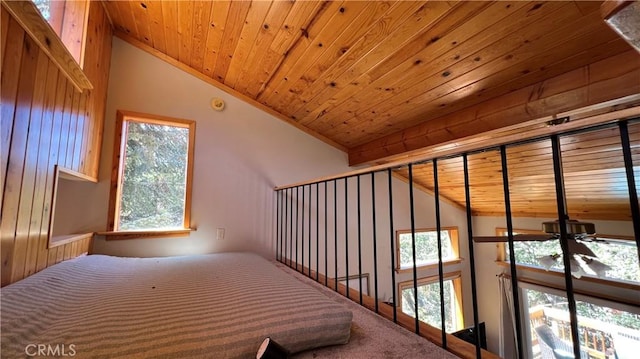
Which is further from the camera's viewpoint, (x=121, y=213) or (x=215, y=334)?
(x=121, y=213)

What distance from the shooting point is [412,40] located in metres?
1.59

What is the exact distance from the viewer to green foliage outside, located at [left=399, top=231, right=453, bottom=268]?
3901 millimetres

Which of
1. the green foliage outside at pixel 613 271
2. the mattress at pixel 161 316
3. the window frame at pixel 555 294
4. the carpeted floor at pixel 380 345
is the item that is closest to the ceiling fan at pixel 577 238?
the carpeted floor at pixel 380 345

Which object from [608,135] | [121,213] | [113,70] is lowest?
[121,213]

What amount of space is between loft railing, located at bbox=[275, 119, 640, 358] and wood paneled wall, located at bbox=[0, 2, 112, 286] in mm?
1423

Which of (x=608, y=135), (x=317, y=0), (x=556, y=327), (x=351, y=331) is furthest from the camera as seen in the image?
(x=556, y=327)

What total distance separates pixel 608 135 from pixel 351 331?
2.47m

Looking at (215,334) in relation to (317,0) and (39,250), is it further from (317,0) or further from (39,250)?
(317,0)

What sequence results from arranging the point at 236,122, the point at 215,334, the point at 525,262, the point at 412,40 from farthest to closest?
the point at 525,262 → the point at 236,122 → the point at 412,40 → the point at 215,334

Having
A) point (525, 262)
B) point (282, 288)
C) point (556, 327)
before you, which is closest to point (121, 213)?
point (282, 288)

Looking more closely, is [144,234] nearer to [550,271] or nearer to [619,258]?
[550,271]

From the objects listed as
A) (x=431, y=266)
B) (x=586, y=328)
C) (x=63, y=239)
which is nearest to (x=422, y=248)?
(x=431, y=266)

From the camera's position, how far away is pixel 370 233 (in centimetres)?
337

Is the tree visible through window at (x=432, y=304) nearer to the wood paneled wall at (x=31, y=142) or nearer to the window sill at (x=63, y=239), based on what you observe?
the window sill at (x=63, y=239)
